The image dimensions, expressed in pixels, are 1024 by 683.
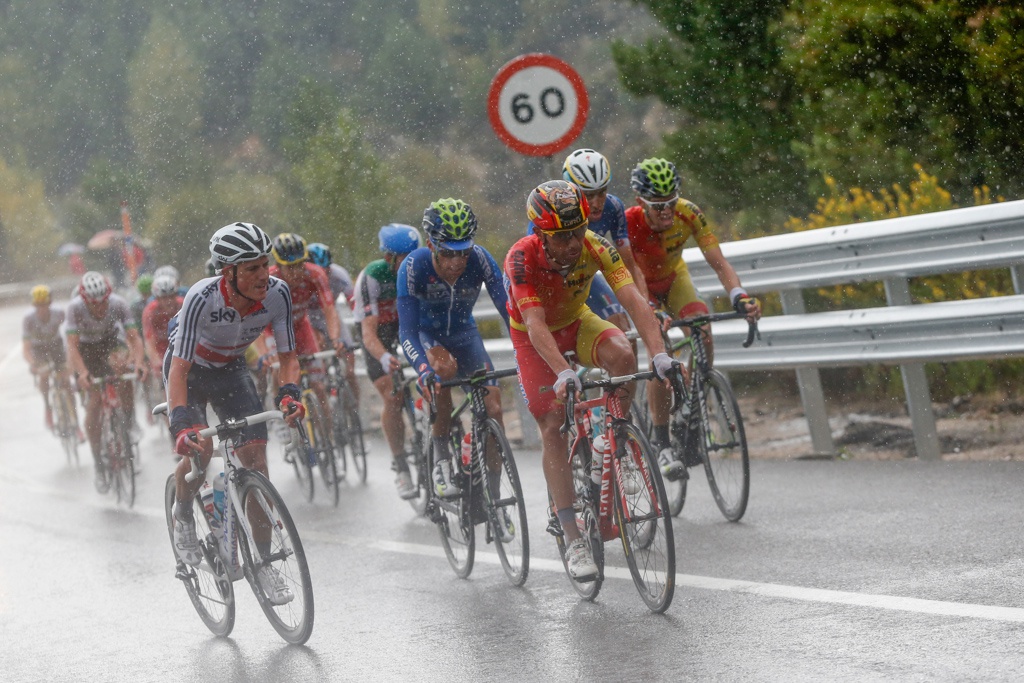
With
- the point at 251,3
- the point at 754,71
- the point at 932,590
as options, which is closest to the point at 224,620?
the point at 932,590

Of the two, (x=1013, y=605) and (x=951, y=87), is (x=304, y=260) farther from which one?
(x=1013, y=605)

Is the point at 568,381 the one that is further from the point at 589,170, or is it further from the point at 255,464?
the point at 589,170

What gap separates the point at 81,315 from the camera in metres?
13.3

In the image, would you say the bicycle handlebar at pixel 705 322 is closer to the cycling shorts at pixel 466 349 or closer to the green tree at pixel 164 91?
the cycling shorts at pixel 466 349

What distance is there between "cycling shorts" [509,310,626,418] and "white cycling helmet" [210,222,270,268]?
1.32m

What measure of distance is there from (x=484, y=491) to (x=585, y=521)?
1.09 metres

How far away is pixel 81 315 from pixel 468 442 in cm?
668

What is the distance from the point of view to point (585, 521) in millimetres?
6719

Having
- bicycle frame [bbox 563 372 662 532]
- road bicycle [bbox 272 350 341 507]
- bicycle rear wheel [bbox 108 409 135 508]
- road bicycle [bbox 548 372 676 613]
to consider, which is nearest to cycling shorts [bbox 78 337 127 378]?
bicycle rear wheel [bbox 108 409 135 508]

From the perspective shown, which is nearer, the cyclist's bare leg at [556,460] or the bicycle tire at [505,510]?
the cyclist's bare leg at [556,460]

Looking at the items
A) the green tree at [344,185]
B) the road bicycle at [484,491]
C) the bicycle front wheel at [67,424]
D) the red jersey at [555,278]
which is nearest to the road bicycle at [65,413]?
the bicycle front wheel at [67,424]

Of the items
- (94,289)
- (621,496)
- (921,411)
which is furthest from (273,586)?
(94,289)

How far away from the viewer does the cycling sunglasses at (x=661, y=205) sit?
28.4 feet

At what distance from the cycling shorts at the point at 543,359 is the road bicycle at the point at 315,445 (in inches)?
168
